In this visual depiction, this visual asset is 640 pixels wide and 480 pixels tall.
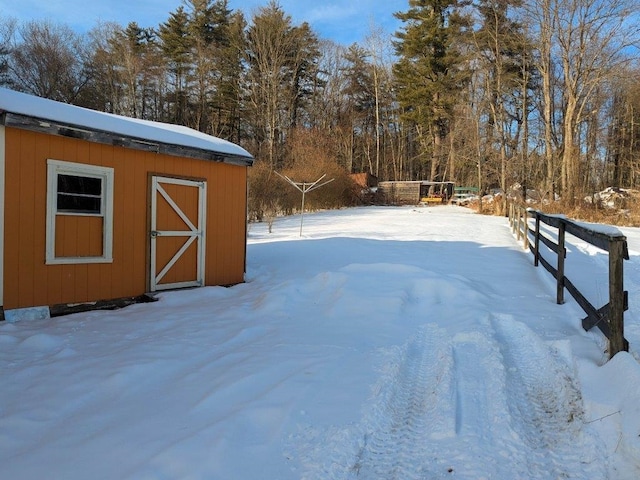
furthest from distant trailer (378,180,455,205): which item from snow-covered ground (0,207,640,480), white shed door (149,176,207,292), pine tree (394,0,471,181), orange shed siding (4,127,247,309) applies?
snow-covered ground (0,207,640,480)

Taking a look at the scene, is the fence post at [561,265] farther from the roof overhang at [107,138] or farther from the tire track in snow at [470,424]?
the roof overhang at [107,138]

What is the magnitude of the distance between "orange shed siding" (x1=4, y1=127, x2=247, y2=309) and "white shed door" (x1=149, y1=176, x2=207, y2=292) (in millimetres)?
115

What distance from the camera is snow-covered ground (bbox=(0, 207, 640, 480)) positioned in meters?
2.24

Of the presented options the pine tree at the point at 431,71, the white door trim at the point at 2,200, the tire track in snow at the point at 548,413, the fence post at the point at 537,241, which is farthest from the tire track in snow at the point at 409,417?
the pine tree at the point at 431,71

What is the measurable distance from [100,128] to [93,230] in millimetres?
1315

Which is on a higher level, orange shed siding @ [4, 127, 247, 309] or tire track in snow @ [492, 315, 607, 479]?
orange shed siding @ [4, 127, 247, 309]

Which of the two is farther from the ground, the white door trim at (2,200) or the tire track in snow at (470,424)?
the white door trim at (2,200)

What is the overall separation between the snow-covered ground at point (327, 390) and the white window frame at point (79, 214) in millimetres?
763

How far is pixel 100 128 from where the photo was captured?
5492 millimetres

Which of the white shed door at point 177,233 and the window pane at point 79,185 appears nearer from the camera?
the window pane at point 79,185

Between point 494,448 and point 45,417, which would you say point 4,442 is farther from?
point 494,448

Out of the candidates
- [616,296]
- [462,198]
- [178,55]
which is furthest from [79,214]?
[178,55]

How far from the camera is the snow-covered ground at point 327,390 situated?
7.36 feet

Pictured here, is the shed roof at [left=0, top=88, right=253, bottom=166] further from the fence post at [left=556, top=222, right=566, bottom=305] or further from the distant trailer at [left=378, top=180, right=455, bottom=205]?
the distant trailer at [left=378, top=180, right=455, bottom=205]
